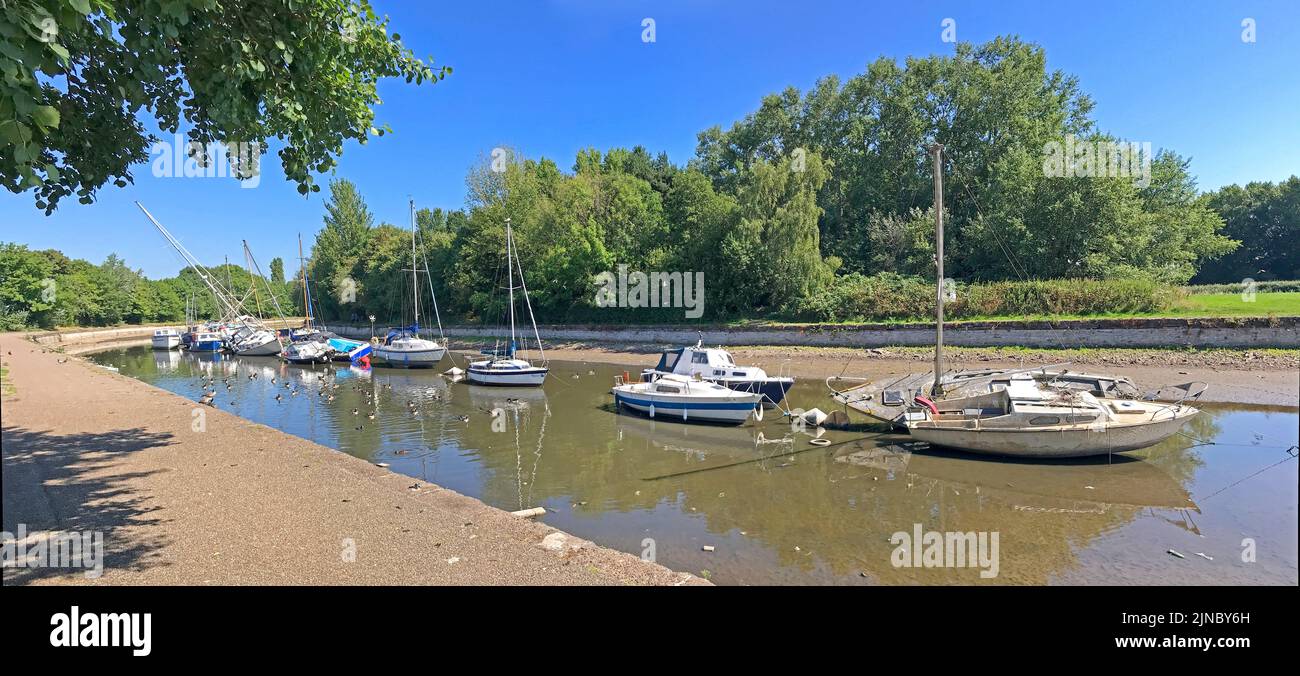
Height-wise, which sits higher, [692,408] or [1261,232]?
[1261,232]

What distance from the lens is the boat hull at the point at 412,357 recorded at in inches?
1597

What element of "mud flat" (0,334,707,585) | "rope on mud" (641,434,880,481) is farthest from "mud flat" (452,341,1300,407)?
"mud flat" (0,334,707,585)

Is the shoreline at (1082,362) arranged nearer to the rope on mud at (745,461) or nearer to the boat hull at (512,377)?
the boat hull at (512,377)

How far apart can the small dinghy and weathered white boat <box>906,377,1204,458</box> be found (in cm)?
574

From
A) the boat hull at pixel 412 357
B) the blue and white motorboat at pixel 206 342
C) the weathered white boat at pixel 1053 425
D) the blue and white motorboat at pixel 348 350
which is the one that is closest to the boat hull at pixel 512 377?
the boat hull at pixel 412 357

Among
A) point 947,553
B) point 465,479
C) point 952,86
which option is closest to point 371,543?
point 465,479

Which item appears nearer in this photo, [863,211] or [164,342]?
[863,211]

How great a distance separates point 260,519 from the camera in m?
8.83

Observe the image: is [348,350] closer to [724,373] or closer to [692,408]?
[724,373]

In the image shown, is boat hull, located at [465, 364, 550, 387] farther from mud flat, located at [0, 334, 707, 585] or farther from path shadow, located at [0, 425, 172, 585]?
path shadow, located at [0, 425, 172, 585]

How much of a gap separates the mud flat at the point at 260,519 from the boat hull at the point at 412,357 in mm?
25043

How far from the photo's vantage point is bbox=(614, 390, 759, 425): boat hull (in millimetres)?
19906

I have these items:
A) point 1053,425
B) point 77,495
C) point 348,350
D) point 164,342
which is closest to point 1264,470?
point 1053,425

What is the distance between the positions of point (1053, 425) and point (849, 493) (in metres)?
6.04
